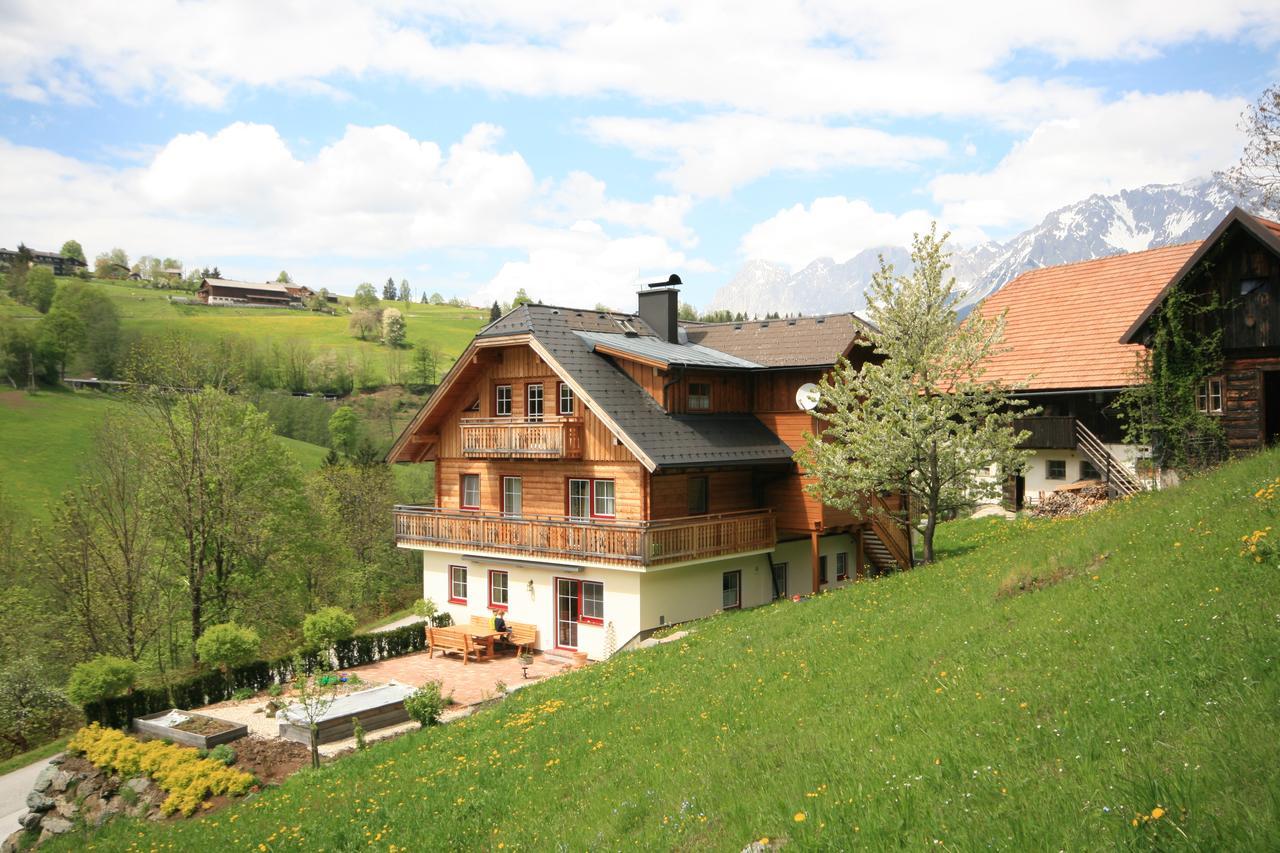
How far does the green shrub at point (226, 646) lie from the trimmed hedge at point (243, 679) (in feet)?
1.20

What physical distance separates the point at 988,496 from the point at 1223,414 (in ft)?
24.5

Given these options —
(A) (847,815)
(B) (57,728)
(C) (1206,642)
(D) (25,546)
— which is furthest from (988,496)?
(D) (25,546)

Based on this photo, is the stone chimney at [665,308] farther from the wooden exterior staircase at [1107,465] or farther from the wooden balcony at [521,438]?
the wooden exterior staircase at [1107,465]

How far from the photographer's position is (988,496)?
21.6 metres

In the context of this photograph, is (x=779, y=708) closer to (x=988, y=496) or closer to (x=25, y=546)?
(x=988, y=496)

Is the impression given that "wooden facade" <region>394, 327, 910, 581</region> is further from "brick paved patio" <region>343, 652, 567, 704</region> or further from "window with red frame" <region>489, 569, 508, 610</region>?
"brick paved patio" <region>343, 652, 567, 704</region>

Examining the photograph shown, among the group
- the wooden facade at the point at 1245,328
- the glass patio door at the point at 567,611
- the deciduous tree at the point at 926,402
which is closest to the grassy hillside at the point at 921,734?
the deciduous tree at the point at 926,402

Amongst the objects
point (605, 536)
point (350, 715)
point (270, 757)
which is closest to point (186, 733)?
point (270, 757)

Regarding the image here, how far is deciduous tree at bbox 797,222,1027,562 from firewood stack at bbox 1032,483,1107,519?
6.51m

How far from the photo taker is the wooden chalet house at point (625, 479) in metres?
23.5

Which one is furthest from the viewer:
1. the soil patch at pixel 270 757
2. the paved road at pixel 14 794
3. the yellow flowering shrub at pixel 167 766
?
the paved road at pixel 14 794

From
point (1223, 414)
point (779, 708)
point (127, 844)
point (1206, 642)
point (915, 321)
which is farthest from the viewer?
point (1223, 414)

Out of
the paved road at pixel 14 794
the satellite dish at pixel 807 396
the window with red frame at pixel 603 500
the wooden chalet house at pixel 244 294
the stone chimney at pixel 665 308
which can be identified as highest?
the wooden chalet house at pixel 244 294

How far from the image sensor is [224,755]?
1725 cm
